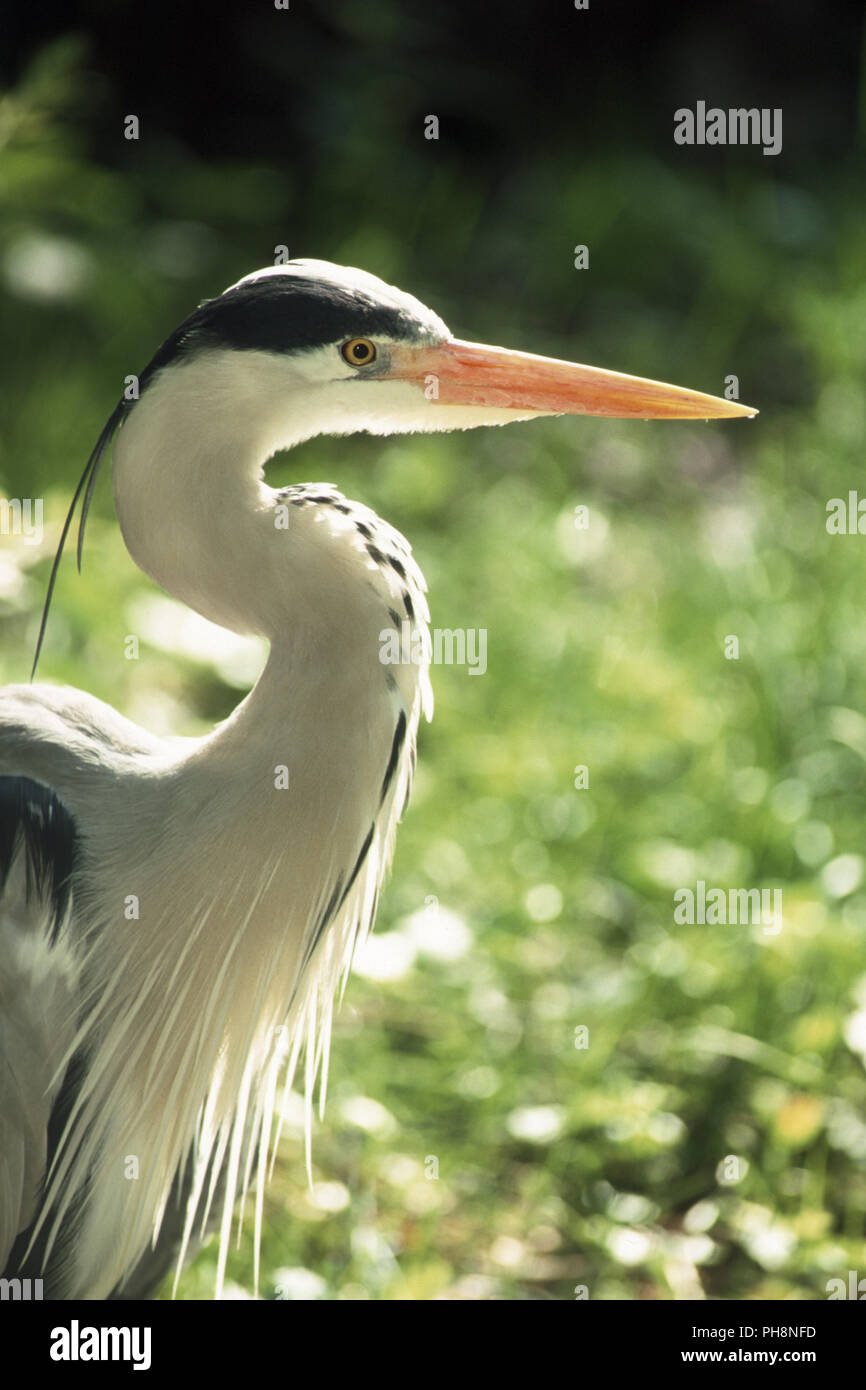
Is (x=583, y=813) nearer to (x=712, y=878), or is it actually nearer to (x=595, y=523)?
(x=712, y=878)

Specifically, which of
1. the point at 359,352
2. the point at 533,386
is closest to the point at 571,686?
the point at 533,386

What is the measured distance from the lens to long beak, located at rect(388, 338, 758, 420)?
1.63 metres

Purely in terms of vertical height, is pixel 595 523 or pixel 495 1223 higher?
pixel 595 523

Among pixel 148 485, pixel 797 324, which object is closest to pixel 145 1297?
pixel 148 485

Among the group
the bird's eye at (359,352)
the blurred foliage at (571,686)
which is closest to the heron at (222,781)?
the bird's eye at (359,352)

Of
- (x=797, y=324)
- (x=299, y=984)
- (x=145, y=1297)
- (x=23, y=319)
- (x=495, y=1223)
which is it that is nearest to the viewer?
(x=299, y=984)

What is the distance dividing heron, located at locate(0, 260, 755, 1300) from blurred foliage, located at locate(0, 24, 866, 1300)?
0.48 metres

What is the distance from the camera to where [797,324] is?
14.8 ft

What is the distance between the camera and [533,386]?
1.66m

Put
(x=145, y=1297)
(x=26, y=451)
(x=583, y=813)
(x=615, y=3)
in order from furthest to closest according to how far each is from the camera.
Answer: (x=615, y=3)
(x=26, y=451)
(x=583, y=813)
(x=145, y=1297)

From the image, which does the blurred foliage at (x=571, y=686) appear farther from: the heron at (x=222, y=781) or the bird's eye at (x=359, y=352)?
the bird's eye at (x=359, y=352)

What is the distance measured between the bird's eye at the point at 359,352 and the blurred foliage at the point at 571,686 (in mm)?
1106

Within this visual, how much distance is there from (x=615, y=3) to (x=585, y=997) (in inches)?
162

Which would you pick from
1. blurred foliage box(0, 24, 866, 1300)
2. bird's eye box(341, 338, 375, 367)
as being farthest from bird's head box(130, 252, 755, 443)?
blurred foliage box(0, 24, 866, 1300)
